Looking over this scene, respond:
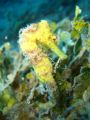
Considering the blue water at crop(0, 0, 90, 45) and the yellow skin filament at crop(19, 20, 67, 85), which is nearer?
the yellow skin filament at crop(19, 20, 67, 85)

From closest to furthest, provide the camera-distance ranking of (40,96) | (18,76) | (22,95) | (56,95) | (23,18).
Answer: (56,95) < (40,96) < (22,95) < (18,76) < (23,18)

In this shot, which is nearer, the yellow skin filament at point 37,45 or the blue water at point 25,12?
the yellow skin filament at point 37,45

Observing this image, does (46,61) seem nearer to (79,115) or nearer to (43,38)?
(43,38)

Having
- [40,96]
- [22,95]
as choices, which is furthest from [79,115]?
[22,95]

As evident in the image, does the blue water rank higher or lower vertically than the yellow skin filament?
higher

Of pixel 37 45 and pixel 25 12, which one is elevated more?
pixel 25 12

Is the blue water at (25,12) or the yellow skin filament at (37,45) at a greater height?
the blue water at (25,12)

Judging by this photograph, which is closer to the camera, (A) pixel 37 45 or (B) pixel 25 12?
(A) pixel 37 45

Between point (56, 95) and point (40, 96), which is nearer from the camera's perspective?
point (56, 95)
